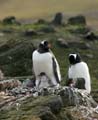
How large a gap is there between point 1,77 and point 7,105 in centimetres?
845

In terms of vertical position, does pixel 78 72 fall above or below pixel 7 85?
above

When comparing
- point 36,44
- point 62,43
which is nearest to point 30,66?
point 36,44

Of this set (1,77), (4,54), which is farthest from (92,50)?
(1,77)

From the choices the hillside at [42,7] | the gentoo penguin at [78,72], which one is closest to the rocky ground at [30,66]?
the gentoo penguin at [78,72]

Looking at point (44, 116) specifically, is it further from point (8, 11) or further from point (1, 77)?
point (8, 11)

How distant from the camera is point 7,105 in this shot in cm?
1758

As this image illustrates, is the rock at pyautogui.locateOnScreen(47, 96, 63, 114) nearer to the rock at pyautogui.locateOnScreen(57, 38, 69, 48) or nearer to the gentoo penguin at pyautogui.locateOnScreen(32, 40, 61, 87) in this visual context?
the gentoo penguin at pyautogui.locateOnScreen(32, 40, 61, 87)

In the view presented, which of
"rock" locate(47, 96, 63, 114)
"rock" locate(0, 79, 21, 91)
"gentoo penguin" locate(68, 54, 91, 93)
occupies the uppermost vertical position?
"gentoo penguin" locate(68, 54, 91, 93)

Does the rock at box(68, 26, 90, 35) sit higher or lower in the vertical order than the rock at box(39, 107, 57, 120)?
higher

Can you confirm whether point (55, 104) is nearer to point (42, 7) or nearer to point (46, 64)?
point (46, 64)

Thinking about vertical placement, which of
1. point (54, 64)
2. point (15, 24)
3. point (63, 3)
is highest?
point (63, 3)

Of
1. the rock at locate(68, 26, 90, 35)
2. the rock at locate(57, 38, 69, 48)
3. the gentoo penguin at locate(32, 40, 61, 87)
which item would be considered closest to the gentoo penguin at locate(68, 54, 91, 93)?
the gentoo penguin at locate(32, 40, 61, 87)

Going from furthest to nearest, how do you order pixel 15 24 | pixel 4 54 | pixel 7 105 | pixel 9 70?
pixel 15 24, pixel 4 54, pixel 9 70, pixel 7 105

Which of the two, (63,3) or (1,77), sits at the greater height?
(63,3)
